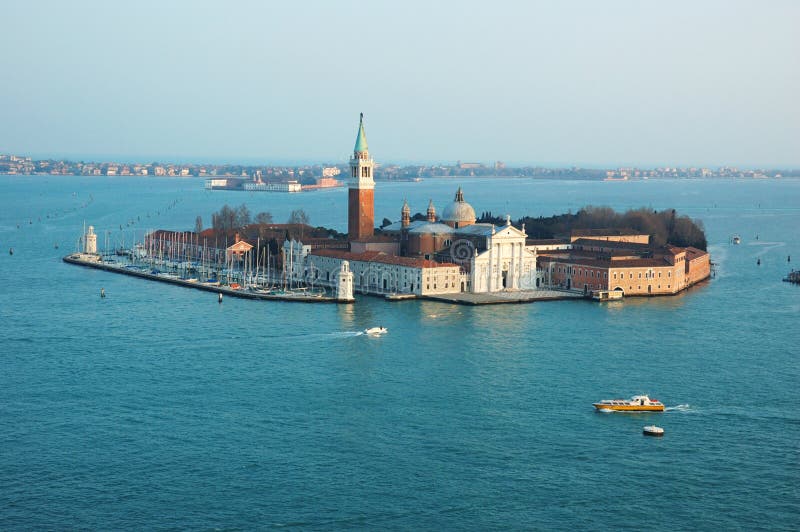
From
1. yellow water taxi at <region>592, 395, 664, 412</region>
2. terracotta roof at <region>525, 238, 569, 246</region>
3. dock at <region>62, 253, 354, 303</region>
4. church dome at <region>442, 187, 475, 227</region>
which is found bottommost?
dock at <region>62, 253, 354, 303</region>

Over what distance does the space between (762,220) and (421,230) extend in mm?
31713

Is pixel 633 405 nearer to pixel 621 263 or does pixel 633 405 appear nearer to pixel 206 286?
pixel 621 263

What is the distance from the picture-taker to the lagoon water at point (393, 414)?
11094 mm

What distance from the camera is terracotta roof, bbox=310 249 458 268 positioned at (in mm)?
25281

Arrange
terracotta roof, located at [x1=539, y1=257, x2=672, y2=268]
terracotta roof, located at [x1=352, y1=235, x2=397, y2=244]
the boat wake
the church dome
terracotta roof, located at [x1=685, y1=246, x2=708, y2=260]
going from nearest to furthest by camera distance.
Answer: the boat wake
terracotta roof, located at [x1=539, y1=257, x2=672, y2=268]
terracotta roof, located at [x1=352, y1=235, x2=397, y2=244]
terracotta roof, located at [x1=685, y1=246, x2=708, y2=260]
the church dome

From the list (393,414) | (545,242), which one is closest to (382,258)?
(545,242)

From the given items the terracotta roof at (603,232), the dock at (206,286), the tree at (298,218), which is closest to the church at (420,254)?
the dock at (206,286)

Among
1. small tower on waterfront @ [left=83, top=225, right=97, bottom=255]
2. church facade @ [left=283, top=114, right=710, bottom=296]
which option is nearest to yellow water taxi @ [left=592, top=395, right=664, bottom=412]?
church facade @ [left=283, top=114, right=710, bottom=296]

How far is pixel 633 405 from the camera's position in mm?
14344

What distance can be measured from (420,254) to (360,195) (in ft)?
9.21

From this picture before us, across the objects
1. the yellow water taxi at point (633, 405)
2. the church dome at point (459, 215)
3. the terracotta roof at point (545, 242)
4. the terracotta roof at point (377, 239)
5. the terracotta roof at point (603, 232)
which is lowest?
the yellow water taxi at point (633, 405)

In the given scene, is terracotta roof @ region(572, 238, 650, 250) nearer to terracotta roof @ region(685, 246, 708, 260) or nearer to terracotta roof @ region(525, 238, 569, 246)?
terracotta roof @ region(525, 238, 569, 246)

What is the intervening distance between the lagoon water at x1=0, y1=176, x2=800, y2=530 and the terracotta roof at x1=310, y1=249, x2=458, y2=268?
4.37 ft

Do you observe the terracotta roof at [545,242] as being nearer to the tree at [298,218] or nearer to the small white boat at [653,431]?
the tree at [298,218]
